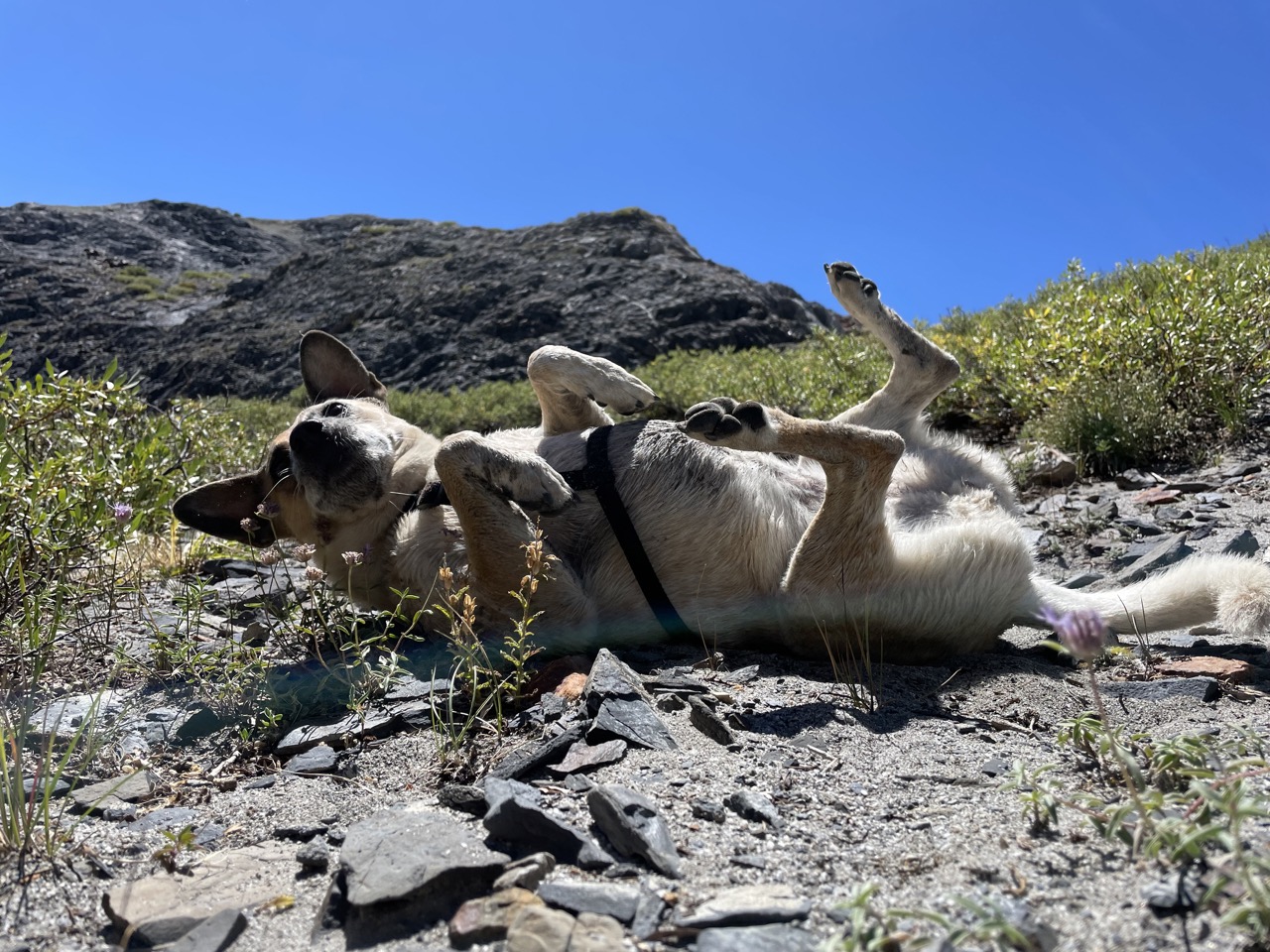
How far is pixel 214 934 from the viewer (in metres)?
1.65

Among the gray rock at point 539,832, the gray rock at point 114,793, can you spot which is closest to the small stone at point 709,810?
the gray rock at point 539,832

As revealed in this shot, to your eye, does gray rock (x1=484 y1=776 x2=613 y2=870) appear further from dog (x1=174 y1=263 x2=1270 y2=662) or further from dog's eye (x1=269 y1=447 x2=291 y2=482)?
dog's eye (x1=269 y1=447 x2=291 y2=482)

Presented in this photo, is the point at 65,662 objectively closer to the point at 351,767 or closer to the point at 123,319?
the point at 351,767

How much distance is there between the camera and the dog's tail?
3143mm

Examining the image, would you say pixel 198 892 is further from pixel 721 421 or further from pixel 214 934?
pixel 721 421

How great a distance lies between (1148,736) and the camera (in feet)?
6.98

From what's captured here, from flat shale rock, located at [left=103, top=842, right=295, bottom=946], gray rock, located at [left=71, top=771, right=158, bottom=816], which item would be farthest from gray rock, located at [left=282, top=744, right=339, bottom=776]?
flat shale rock, located at [left=103, top=842, right=295, bottom=946]

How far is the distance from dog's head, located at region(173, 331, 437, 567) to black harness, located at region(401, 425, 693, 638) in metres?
0.31

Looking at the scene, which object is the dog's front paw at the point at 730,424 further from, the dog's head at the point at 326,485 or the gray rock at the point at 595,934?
the gray rock at the point at 595,934

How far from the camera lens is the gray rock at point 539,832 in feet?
5.85

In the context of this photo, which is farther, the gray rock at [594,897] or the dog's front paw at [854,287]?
the dog's front paw at [854,287]

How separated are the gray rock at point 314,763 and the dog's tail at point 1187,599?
2.41 m

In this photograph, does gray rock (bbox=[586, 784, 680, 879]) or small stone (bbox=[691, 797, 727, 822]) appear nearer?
gray rock (bbox=[586, 784, 680, 879])

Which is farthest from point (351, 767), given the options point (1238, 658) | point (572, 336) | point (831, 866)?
point (572, 336)
